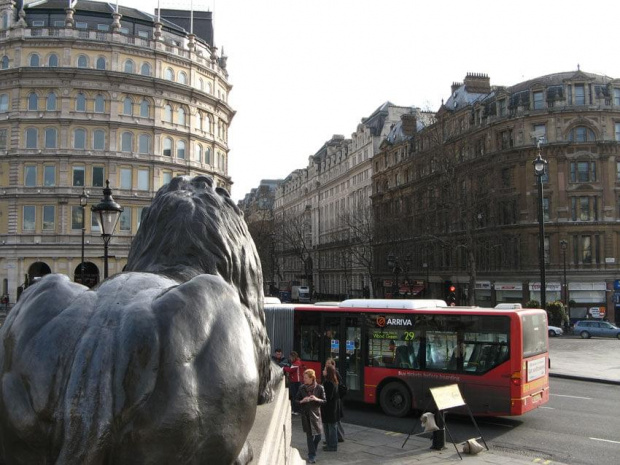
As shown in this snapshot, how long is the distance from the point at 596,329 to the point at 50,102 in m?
47.9

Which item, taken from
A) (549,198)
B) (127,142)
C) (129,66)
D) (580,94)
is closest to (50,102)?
(127,142)

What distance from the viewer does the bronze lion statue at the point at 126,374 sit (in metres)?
2.01

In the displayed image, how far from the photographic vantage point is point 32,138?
51.5 m

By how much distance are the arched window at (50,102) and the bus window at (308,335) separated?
45.2m

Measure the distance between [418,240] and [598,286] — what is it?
14.5 m

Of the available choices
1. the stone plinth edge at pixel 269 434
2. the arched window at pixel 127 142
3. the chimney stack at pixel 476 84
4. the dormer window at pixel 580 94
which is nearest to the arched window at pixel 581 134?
the dormer window at pixel 580 94

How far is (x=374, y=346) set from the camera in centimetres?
1399

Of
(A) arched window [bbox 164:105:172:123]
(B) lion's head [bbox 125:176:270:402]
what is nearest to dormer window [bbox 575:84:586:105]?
(A) arched window [bbox 164:105:172:123]

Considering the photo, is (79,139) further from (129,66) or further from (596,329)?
(596,329)

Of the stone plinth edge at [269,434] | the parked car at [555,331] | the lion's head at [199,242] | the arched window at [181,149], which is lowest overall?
the parked car at [555,331]

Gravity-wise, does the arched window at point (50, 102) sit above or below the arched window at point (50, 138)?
above

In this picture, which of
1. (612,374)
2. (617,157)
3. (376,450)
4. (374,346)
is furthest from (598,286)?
(376,450)

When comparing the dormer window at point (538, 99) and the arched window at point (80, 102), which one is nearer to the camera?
the dormer window at point (538, 99)

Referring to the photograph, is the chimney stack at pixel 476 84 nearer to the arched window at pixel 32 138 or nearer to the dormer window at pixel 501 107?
the dormer window at pixel 501 107
